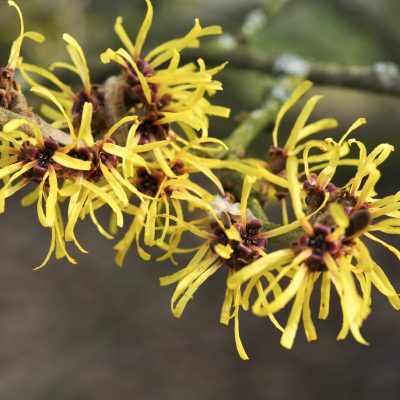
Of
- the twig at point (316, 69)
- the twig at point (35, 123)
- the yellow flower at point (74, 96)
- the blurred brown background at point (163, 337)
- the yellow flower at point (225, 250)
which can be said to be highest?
the twig at point (316, 69)

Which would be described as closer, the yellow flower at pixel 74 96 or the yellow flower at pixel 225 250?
the yellow flower at pixel 225 250

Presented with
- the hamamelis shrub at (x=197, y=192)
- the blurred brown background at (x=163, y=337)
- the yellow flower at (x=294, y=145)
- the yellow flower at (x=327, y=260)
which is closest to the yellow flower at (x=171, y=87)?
the hamamelis shrub at (x=197, y=192)

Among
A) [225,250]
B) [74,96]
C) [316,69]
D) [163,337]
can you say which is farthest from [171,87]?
[163,337]

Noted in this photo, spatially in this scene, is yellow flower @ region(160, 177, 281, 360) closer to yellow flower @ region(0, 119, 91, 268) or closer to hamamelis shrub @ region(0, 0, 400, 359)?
hamamelis shrub @ region(0, 0, 400, 359)

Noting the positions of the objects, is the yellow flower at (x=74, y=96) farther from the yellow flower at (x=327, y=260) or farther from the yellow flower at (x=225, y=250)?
the yellow flower at (x=327, y=260)

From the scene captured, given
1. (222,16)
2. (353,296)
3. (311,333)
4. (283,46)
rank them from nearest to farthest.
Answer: (353,296) → (311,333) → (222,16) → (283,46)

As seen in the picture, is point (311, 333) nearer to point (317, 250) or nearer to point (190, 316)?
point (317, 250)

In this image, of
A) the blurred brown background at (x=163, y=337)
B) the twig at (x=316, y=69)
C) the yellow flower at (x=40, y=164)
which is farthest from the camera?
the blurred brown background at (x=163, y=337)

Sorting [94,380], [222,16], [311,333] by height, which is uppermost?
[222,16]

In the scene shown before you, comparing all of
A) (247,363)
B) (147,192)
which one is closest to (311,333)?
(147,192)
